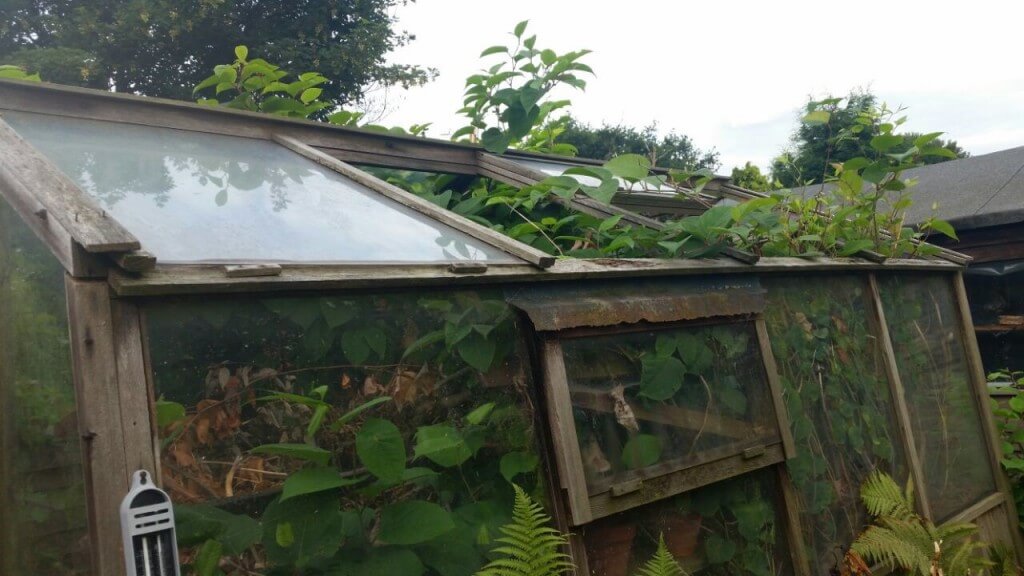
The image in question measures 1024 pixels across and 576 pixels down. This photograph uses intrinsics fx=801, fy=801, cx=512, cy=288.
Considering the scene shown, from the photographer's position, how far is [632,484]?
7.20ft

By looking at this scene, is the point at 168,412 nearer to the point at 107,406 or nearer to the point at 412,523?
the point at 107,406

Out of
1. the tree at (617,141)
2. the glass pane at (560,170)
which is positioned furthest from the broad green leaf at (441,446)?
the tree at (617,141)

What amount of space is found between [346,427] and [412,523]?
0.25m

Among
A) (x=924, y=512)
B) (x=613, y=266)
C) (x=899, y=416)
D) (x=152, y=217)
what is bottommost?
(x=924, y=512)

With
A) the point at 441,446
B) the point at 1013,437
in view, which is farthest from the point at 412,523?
the point at 1013,437

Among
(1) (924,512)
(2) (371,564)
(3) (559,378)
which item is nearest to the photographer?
(2) (371,564)

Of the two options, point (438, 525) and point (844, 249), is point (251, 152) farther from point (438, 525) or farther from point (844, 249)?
point (844, 249)

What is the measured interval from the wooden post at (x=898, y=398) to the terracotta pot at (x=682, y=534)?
163 cm

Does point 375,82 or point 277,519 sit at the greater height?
point 375,82

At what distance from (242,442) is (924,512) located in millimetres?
3065

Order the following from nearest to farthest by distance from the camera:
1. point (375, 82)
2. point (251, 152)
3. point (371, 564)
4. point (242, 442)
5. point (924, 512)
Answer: point (242, 442) < point (371, 564) < point (251, 152) < point (924, 512) < point (375, 82)

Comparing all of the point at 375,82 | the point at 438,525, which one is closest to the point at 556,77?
the point at 438,525

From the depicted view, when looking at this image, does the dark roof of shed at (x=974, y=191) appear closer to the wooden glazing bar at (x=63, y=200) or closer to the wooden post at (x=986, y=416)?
the wooden post at (x=986, y=416)

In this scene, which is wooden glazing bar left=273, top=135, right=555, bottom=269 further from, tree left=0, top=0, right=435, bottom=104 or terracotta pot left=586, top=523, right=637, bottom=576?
tree left=0, top=0, right=435, bottom=104
